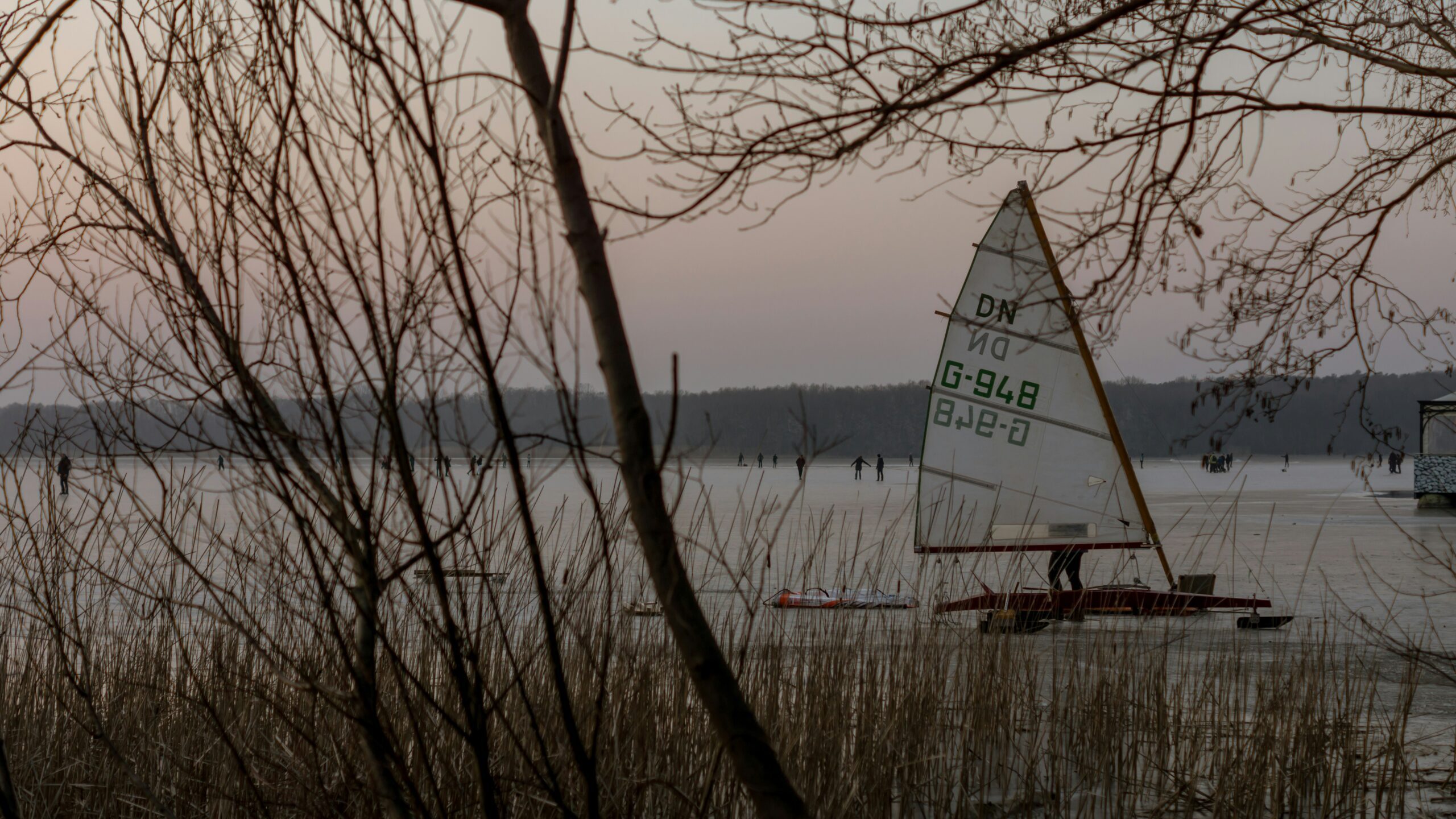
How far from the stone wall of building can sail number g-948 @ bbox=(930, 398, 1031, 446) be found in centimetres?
2040

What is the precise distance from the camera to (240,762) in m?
2.17

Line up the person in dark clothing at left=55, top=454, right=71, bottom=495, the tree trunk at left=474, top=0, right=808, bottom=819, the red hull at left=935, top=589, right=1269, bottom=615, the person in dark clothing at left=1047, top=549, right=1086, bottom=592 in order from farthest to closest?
the person in dark clothing at left=1047, top=549, right=1086, bottom=592 < the red hull at left=935, top=589, right=1269, bottom=615 < the person in dark clothing at left=55, top=454, right=71, bottom=495 < the tree trunk at left=474, top=0, right=808, bottom=819

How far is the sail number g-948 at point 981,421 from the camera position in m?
11.2

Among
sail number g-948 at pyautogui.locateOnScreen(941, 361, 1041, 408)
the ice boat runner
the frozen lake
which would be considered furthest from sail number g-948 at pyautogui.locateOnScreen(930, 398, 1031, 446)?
the frozen lake

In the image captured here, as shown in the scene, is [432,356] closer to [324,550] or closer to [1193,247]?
[324,550]

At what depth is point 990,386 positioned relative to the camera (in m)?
11.3

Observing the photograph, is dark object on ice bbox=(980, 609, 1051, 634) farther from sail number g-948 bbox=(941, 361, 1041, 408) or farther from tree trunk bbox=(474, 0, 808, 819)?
sail number g-948 bbox=(941, 361, 1041, 408)

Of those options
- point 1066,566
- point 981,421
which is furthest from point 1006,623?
point 981,421

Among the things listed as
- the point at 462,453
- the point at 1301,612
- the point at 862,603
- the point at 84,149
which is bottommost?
the point at 1301,612

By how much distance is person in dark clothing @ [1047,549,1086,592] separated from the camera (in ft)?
21.9

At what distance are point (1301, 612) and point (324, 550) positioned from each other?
1047cm

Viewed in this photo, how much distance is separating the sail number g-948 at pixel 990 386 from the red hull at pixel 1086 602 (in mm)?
2798

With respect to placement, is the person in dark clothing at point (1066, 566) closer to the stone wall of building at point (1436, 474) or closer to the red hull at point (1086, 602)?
the red hull at point (1086, 602)

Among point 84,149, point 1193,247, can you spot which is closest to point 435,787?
point 84,149
